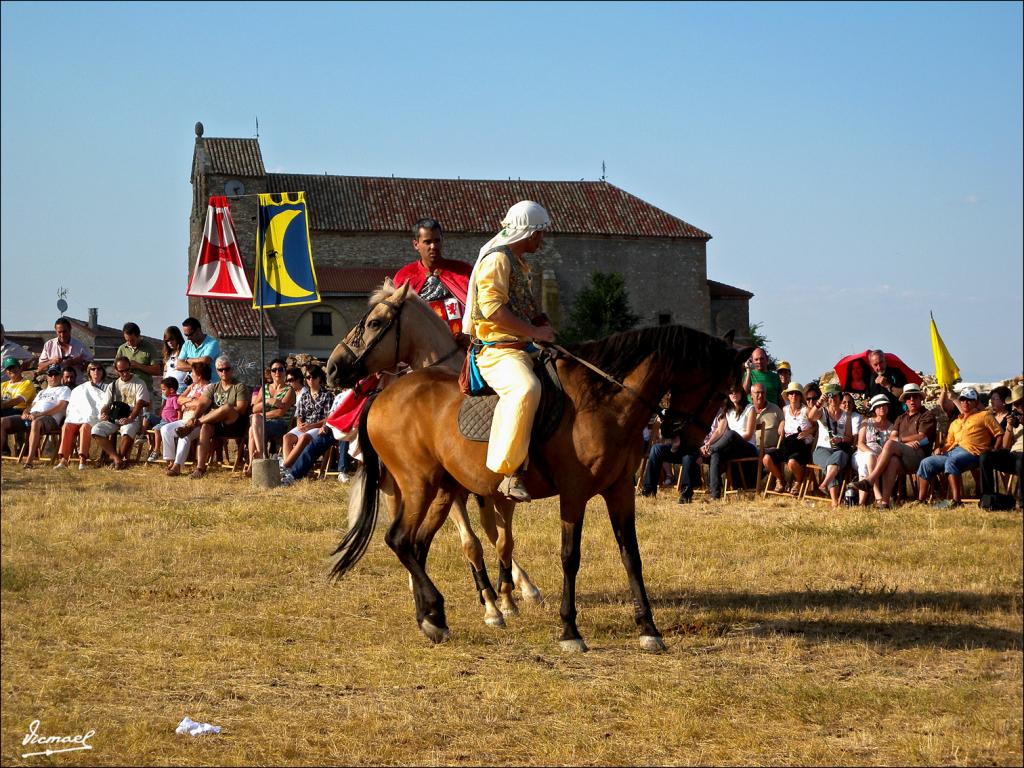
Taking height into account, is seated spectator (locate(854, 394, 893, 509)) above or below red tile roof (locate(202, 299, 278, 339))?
below

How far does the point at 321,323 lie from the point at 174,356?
45.7 m

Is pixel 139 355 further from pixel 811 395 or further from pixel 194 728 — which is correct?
pixel 194 728

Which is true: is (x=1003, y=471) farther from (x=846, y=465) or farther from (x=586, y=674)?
(x=586, y=674)

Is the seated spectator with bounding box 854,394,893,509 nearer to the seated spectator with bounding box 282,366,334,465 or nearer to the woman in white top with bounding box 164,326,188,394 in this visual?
the seated spectator with bounding box 282,366,334,465

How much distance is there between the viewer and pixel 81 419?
16312mm

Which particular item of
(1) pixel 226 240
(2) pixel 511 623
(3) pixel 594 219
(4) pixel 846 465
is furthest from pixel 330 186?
(2) pixel 511 623

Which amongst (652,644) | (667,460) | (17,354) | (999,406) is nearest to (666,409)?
(652,644)

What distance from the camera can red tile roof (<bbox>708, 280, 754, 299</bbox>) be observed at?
240ft

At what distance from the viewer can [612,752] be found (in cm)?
539

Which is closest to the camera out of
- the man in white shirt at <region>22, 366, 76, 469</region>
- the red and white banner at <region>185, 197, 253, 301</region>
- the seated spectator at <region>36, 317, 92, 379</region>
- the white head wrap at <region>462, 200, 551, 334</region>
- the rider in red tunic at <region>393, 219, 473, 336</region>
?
the white head wrap at <region>462, 200, 551, 334</region>

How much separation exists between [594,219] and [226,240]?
51.9 metres

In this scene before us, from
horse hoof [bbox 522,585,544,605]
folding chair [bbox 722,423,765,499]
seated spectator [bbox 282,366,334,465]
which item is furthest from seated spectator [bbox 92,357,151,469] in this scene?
horse hoof [bbox 522,585,544,605]

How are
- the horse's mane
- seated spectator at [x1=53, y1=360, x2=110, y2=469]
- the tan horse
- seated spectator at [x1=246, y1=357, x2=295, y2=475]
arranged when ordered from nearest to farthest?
the horse's mane
the tan horse
seated spectator at [x1=53, y1=360, x2=110, y2=469]
seated spectator at [x1=246, y1=357, x2=295, y2=475]

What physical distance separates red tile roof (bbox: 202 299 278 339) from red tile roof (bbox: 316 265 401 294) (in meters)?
4.90
